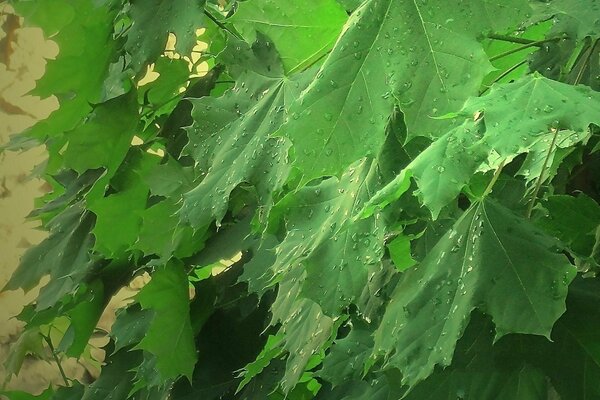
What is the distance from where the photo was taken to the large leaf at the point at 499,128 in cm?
35

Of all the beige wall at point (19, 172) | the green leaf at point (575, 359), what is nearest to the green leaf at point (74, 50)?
the green leaf at point (575, 359)

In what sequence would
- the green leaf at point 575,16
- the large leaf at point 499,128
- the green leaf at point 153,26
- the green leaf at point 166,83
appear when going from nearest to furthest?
the large leaf at point 499,128 < the green leaf at point 575,16 < the green leaf at point 153,26 < the green leaf at point 166,83

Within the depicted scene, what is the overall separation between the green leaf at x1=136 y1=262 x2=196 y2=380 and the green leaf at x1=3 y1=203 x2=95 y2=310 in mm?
108

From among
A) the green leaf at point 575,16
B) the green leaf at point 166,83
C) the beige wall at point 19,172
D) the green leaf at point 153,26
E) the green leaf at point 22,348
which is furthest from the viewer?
the beige wall at point 19,172

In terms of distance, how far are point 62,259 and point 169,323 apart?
18cm

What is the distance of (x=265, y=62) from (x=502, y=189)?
206 millimetres

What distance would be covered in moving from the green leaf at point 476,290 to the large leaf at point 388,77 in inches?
2.8

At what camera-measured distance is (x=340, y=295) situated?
0.44m

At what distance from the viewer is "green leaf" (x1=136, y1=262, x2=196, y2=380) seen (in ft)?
2.45

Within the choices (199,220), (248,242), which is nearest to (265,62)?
(199,220)

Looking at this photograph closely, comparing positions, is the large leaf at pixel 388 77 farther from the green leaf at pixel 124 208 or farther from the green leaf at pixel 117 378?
the green leaf at pixel 117 378

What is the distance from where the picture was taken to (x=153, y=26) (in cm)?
59

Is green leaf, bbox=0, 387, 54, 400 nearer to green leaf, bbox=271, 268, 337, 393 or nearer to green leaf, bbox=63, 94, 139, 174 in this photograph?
green leaf, bbox=63, 94, 139, 174

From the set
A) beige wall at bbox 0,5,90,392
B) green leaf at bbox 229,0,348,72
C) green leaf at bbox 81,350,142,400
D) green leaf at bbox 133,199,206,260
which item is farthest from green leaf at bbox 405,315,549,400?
beige wall at bbox 0,5,90,392
